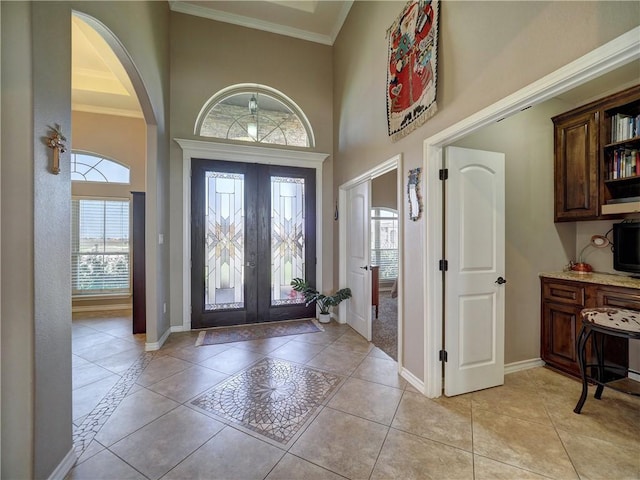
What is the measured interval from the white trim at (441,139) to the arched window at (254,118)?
2.84m

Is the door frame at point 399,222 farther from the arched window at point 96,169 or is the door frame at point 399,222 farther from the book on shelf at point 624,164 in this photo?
the arched window at point 96,169

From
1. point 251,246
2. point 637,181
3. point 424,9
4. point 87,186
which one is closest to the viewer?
point 424,9

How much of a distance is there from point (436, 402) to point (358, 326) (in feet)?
5.62

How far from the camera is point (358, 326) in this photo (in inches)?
152

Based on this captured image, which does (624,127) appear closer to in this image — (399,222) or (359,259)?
(399,222)

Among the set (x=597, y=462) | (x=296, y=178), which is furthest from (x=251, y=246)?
(x=597, y=462)

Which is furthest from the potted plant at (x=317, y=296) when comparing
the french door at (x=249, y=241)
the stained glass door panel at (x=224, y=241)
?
the stained glass door panel at (x=224, y=241)

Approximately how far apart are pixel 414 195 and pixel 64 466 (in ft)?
9.67

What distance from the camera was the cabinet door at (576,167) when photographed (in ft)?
8.48

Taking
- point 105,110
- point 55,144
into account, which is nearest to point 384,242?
point 105,110

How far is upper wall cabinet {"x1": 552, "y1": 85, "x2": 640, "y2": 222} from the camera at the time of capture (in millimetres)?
2396

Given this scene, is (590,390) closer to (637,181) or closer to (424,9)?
(637,181)

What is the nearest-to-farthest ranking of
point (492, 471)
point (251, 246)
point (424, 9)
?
1. point (492, 471)
2. point (424, 9)
3. point (251, 246)

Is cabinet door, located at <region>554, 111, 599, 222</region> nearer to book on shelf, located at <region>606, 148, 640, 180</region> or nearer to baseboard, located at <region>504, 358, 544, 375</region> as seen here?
book on shelf, located at <region>606, 148, 640, 180</region>
